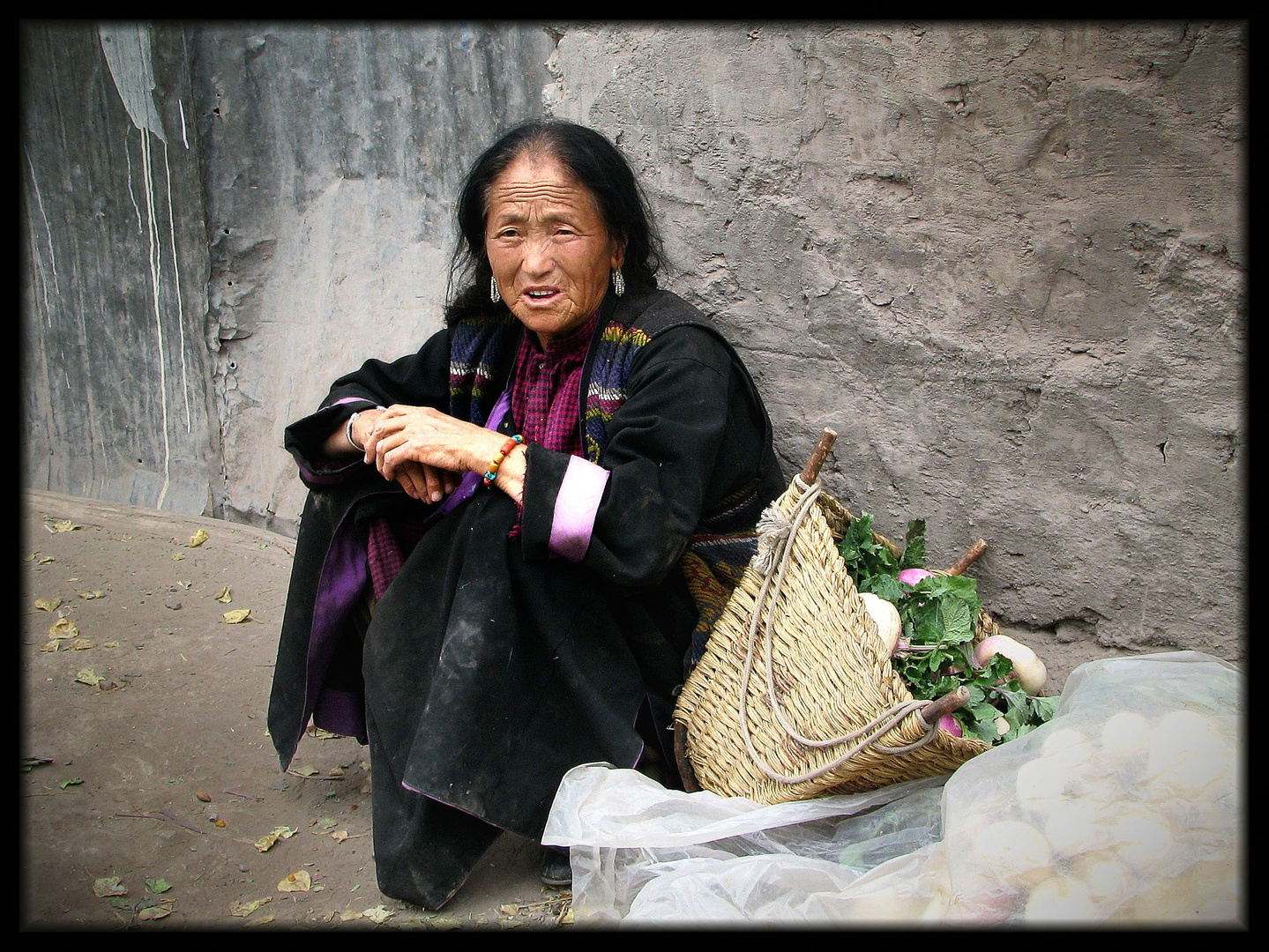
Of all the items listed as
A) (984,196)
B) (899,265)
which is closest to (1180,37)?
A: (984,196)

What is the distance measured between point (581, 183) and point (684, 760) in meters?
1.29

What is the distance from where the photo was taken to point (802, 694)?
1871 mm

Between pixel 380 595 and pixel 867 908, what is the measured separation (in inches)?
47.7

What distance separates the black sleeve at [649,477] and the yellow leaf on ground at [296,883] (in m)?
0.84

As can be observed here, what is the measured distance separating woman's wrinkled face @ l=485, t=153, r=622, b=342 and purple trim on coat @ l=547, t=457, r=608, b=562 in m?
0.45

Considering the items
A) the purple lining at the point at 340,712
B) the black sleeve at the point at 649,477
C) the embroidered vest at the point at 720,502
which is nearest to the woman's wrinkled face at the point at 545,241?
the embroidered vest at the point at 720,502

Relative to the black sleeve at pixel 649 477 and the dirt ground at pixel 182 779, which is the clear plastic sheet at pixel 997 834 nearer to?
the dirt ground at pixel 182 779

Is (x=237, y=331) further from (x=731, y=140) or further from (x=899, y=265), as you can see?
(x=899, y=265)

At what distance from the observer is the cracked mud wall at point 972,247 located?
194 cm

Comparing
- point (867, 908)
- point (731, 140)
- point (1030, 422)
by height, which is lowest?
point (867, 908)

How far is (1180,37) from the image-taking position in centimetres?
188

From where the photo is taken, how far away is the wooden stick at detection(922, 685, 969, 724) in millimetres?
1623

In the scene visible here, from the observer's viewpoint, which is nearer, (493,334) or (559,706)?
(559,706)

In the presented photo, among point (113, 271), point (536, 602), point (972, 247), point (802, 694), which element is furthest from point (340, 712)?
point (113, 271)
